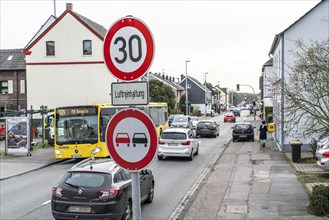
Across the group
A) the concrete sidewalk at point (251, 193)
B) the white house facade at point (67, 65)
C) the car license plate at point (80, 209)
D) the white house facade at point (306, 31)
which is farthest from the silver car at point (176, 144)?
the white house facade at point (67, 65)

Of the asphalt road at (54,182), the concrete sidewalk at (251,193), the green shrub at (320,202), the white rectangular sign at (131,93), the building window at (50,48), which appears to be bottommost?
the asphalt road at (54,182)

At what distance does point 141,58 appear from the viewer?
411 centimetres

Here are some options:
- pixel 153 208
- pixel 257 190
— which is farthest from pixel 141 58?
pixel 257 190

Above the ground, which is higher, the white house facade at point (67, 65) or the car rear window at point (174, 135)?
the white house facade at point (67, 65)

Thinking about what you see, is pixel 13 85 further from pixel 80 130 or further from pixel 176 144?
pixel 176 144

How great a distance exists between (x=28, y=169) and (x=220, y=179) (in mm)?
9769

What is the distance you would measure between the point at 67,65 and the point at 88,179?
123 feet

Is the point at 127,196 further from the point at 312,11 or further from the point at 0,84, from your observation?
the point at 0,84

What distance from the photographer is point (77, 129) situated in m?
22.7

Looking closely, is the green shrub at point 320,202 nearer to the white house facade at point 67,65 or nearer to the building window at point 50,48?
the white house facade at point 67,65

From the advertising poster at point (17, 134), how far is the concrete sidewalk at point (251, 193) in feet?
36.8

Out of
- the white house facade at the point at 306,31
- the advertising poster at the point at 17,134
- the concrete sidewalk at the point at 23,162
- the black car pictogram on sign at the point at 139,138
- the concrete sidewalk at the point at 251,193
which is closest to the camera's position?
the black car pictogram on sign at the point at 139,138

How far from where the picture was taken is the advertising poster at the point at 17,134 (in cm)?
2611

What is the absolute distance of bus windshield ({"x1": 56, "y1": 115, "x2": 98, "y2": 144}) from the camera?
74.3ft
